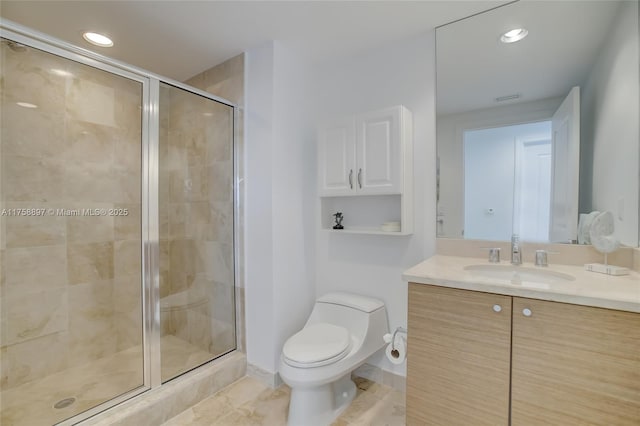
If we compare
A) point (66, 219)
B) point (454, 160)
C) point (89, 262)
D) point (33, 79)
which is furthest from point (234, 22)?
point (89, 262)

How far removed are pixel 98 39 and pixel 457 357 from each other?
2.80 metres

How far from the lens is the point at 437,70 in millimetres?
1882

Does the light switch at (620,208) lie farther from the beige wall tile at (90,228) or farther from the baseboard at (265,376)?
the beige wall tile at (90,228)

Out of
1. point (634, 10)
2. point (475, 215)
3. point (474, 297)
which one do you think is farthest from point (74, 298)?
point (634, 10)

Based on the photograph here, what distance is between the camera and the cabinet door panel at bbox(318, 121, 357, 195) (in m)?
2.00

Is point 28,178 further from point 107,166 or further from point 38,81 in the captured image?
point 38,81

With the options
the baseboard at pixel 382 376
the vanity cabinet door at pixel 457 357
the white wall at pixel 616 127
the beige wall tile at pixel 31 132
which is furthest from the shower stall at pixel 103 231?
the white wall at pixel 616 127

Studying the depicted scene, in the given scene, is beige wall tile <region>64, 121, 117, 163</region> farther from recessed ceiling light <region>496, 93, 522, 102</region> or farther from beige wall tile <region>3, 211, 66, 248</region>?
recessed ceiling light <region>496, 93, 522, 102</region>

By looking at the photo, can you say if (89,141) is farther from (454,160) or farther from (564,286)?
(564,286)

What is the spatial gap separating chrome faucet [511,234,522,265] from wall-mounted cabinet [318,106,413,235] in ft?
1.82

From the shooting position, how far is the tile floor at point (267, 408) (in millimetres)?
1689

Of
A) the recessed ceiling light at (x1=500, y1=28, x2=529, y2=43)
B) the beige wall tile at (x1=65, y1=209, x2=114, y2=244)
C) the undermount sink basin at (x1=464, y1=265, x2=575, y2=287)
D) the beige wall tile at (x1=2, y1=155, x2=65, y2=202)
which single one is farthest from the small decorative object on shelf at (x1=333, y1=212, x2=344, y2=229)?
the beige wall tile at (x1=2, y1=155, x2=65, y2=202)

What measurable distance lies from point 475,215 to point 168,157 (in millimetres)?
2005

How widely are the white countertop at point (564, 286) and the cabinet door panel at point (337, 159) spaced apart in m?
0.78
